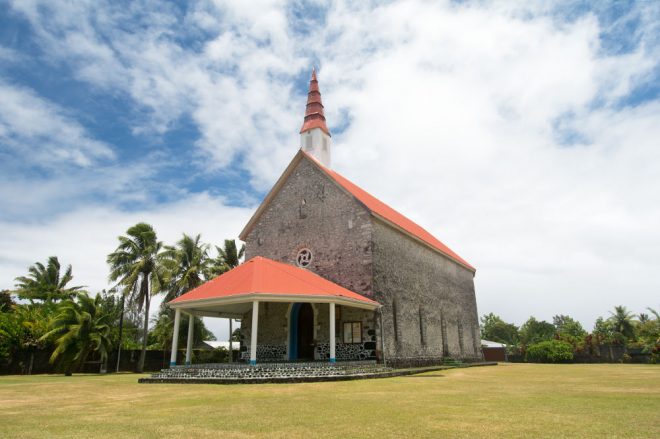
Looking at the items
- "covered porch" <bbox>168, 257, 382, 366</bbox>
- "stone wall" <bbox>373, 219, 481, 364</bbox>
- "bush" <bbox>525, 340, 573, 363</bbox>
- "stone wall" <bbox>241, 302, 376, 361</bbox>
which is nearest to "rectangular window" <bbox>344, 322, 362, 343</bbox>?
"covered porch" <bbox>168, 257, 382, 366</bbox>

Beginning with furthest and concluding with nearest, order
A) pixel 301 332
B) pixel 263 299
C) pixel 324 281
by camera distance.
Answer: pixel 301 332 → pixel 324 281 → pixel 263 299

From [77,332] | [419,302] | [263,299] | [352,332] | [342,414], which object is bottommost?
[342,414]

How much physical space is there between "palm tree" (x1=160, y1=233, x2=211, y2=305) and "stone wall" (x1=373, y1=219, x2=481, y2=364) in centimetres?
1646

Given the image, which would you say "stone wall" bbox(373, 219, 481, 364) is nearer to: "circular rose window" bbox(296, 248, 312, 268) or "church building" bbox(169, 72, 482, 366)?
"church building" bbox(169, 72, 482, 366)

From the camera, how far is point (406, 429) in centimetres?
536

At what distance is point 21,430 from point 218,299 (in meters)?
9.36

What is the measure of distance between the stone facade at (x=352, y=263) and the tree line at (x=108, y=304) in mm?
9327

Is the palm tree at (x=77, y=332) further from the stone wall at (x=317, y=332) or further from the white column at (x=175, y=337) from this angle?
the white column at (x=175, y=337)

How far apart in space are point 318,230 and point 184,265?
52.8ft

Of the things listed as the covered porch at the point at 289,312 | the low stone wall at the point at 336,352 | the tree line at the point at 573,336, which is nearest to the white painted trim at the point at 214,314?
the covered porch at the point at 289,312

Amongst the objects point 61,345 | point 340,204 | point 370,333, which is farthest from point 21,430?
point 61,345

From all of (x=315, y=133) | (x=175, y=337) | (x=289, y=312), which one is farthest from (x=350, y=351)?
(x=315, y=133)

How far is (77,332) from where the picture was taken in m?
22.7

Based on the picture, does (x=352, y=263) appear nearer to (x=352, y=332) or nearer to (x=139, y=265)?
(x=352, y=332)
